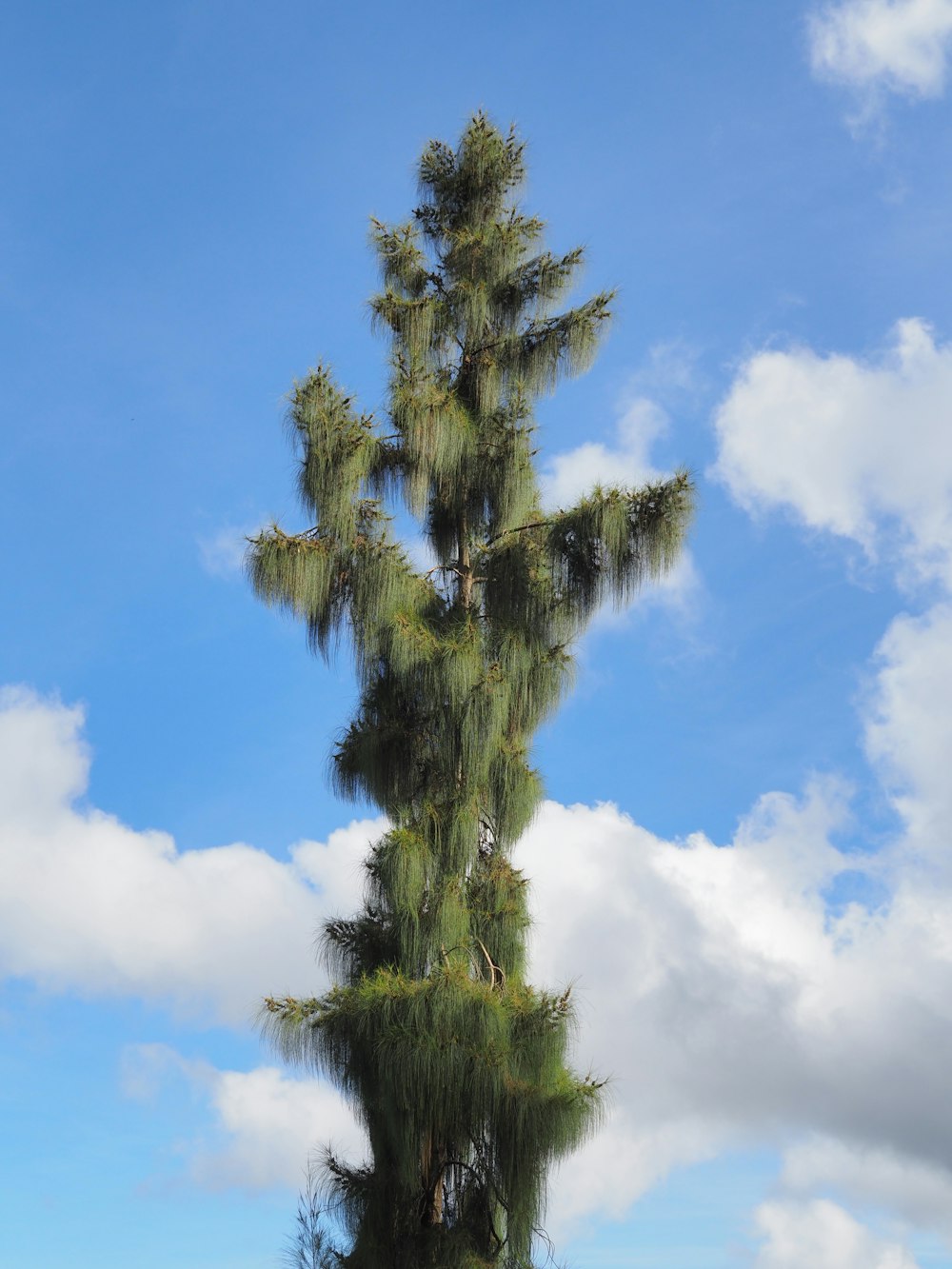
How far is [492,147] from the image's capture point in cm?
1028

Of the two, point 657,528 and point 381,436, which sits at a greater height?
point 381,436

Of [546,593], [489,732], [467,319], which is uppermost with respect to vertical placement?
[467,319]

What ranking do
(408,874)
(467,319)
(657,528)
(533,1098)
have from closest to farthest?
(533,1098)
(408,874)
(657,528)
(467,319)

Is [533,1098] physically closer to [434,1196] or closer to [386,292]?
[434,1196]

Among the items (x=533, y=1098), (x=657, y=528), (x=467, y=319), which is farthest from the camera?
(x=467, y=319)

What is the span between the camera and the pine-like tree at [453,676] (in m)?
7.58

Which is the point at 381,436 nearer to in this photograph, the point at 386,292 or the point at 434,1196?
the point at 386,292

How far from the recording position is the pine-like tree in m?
7.58

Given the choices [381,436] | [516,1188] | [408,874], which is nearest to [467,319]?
[381,436]

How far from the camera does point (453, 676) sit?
8555 mm

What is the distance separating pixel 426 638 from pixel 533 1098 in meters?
2.98

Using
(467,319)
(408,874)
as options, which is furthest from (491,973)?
(467,319)

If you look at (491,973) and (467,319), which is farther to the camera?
(467,319)

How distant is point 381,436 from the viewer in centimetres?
940
